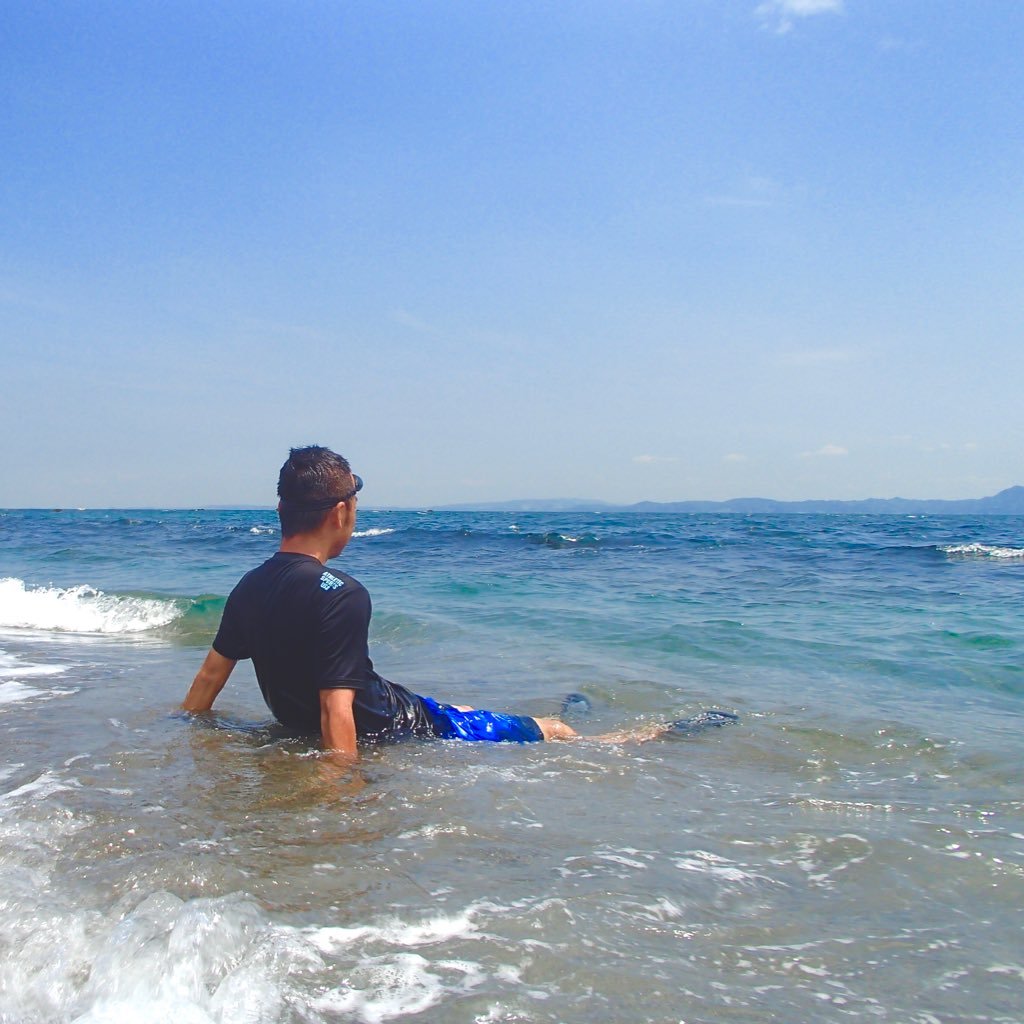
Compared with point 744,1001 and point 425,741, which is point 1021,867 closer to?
point 744,1001

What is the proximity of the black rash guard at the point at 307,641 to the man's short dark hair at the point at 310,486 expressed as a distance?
18 cm

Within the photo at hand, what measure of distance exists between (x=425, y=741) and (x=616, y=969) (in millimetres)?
2455

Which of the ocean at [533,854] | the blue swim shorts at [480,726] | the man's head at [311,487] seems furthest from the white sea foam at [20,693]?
the man's head at [311,487]

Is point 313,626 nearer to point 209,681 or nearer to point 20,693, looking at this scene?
point 209,681

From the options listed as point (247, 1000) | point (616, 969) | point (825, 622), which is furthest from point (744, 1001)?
point (825, 622)

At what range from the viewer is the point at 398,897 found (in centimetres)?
279

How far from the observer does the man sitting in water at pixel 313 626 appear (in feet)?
12.7

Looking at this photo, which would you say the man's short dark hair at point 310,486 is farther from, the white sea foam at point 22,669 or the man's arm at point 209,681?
the white sea foam at point 22,669

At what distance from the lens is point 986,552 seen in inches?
877

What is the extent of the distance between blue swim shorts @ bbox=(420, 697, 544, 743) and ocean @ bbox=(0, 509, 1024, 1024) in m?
0.10

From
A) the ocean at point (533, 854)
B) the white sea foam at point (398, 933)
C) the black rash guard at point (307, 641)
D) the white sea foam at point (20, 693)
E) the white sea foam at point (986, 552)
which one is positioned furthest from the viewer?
the white sea foam at point (986, 552)

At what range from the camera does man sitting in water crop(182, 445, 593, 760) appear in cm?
387

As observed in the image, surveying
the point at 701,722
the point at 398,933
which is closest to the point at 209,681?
the point at 398,933

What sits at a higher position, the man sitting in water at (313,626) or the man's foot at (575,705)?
the man sitting in water at (313,626)
